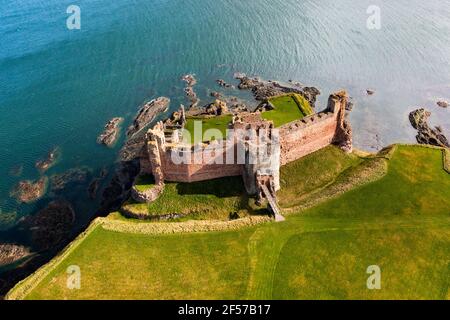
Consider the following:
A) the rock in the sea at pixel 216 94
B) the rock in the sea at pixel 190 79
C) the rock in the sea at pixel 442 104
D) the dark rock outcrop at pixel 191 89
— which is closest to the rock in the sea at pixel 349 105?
the rock in the sea at pixel 442 104

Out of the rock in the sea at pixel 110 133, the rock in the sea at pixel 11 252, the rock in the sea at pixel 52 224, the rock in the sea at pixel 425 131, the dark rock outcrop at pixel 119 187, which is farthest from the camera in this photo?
the rock in the sea at pixel 110 133

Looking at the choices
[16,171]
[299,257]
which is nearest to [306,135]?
[299,257]

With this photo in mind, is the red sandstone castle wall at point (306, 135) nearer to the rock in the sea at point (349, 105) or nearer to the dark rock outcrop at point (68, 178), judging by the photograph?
the rock in the sea at point (349, 105)

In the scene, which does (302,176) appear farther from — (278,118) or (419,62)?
(419,62)

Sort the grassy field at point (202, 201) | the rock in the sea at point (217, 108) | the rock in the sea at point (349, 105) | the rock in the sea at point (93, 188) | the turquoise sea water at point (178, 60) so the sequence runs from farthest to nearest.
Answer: the rock in the sea at point (349, 105) → the turquoise sea water at point (178, 60) → the rock in the sea at point (217, 108) → the rock in the sea at point (93, 188) → the grassy field at point (202, 201)

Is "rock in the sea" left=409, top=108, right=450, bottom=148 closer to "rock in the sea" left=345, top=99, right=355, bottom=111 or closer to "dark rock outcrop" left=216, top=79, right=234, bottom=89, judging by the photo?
"rock in the sea" left=345, top=99, right=355, bottom=111

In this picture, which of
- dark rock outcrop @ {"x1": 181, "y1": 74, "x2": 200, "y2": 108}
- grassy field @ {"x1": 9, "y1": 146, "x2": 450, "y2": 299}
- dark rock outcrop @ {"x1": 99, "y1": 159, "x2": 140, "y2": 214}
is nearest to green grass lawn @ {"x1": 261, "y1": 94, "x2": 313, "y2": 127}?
dark rock outcrop @ {"x1": 181, "y1": 74, "x2": 200, "y2": 108}

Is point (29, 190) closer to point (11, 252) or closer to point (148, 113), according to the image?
point (11, 252)

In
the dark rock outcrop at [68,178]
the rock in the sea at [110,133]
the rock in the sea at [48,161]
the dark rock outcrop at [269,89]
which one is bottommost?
the dark rock outcrop at [68,178]

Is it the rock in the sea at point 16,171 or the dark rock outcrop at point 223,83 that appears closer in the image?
the rock in the sea at point 16,171
